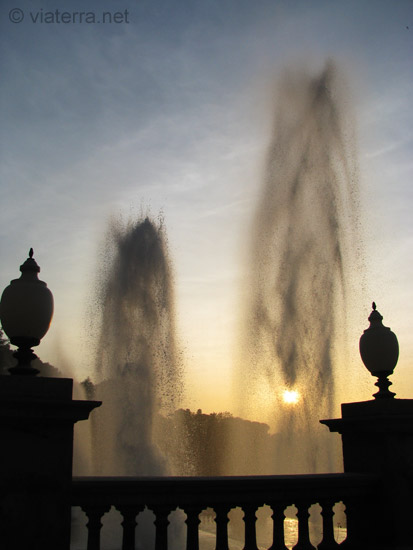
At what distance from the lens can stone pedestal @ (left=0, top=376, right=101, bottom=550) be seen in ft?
13.8

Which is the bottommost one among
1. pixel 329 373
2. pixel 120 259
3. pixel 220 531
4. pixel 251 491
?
pixel 220 531

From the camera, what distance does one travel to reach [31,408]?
171 inches

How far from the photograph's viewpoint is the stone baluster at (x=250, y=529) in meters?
4.99

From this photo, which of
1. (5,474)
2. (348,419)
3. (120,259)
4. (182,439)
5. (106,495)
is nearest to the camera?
(5,474)

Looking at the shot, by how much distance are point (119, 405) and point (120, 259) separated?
24.3 feet

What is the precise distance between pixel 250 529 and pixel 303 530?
2.26 ft

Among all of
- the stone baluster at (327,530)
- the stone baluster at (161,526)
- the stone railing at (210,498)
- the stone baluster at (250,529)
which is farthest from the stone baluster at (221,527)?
the stone baluster at (327,530)

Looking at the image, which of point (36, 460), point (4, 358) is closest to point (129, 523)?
point (36, 460)

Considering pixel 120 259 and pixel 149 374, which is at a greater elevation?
pixel 120 259

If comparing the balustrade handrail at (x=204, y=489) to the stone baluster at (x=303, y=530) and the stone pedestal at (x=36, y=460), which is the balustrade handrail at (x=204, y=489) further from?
the stone pedestal at (x=36, y=460)

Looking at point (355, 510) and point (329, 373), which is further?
point (329, 373)

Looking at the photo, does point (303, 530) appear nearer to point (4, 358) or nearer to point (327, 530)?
point (327, 530)

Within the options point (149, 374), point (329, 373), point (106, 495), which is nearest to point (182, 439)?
point (149, 374)

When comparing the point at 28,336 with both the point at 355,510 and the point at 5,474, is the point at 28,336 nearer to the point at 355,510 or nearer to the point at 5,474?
the point at 5,474
